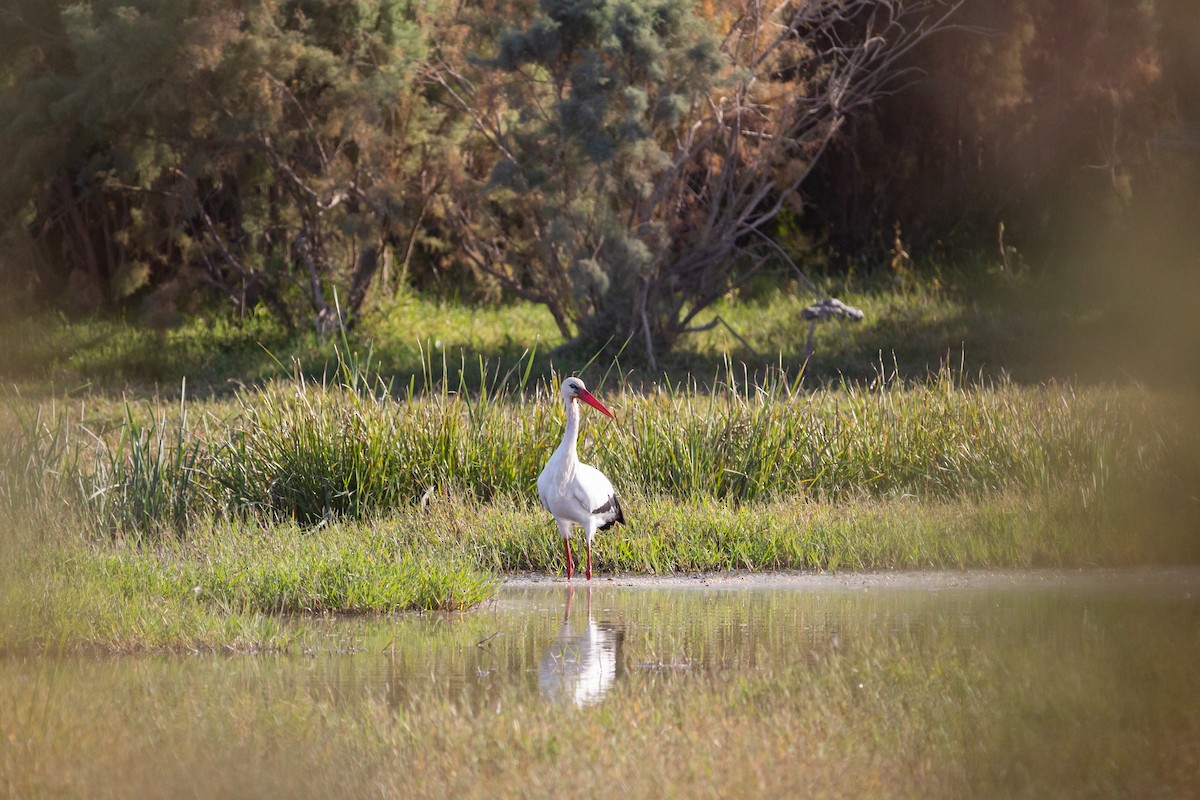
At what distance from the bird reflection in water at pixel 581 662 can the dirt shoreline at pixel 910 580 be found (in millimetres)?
1029

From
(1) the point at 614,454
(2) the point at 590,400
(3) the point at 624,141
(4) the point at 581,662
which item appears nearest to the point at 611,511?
(2) the point at 590,400

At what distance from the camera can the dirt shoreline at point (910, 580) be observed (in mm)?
8180

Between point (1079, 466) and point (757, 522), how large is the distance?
2.24 meters

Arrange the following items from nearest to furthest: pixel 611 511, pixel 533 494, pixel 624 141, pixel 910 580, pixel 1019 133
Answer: pixel 910 580 → pixel 611 511 → pixel 533 494 → pixel 624 141 → pixel 1019 133

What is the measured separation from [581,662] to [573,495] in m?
1.82

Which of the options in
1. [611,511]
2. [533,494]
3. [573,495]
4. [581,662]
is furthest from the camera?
[533,494]

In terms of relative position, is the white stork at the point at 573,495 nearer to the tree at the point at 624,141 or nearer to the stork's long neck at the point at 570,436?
the stork's long neck at the point at 570,436

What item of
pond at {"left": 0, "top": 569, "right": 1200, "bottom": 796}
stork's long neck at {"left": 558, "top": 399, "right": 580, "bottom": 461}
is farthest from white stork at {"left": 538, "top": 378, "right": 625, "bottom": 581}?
pond at {"left": 0, "top": 569, "right": 1200, "bottom": 796}

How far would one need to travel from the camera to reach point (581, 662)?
641cm

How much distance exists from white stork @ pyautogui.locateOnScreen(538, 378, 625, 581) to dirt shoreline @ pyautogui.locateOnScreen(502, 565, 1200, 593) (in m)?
0.29

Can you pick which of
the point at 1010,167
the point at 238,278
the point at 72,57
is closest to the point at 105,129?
the point at 72,57

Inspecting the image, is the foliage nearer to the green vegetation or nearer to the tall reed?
the green vegetation

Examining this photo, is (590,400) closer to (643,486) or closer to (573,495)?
(573,495)

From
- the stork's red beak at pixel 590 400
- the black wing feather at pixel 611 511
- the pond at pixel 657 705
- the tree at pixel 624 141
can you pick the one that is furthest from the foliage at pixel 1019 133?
the pond at pixel 657 705
